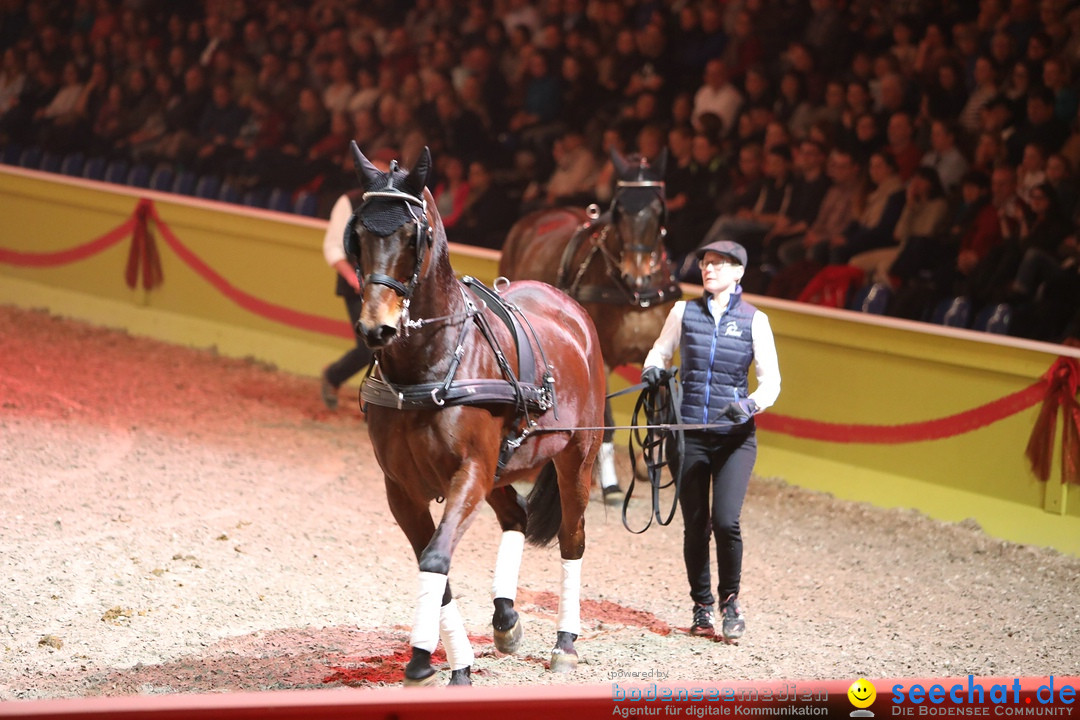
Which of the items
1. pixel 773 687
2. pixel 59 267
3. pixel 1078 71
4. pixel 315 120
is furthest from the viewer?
pixel 315 120

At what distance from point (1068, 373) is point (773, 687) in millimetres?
4601

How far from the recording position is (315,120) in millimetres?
13789

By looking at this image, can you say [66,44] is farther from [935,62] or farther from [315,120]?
[935,62]

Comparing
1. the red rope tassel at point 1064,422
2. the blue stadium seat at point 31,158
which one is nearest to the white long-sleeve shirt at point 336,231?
the red rope tassel at point 1064,422

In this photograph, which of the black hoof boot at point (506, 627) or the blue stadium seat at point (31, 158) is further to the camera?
the blue stadium seat at point (31, 158)

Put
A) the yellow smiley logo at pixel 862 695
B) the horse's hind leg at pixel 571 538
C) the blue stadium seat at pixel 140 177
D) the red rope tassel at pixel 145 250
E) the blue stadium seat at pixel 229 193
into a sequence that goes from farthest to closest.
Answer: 1. the blue stadium seat at pixel 140 177
2. the blue stadium seat at pixel 229 193
3. the red rope tassel at pixel 145 250
4. the horse's hind leg at pixel 571 538
5. the yellow smiley logo at pixel 862 695

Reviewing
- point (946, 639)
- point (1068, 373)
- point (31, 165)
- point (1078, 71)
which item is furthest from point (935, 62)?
point (31, 165)

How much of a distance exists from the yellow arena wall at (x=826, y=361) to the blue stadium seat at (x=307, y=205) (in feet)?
5.68

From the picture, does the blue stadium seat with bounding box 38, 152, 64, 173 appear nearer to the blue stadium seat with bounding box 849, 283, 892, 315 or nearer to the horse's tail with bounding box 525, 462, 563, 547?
the blue stadium seat with bounding box 849, 283, 892, 315

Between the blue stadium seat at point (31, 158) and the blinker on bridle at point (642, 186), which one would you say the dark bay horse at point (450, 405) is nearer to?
the blinker on bridle at point (642, 186)

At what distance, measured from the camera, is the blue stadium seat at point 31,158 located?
16062mm

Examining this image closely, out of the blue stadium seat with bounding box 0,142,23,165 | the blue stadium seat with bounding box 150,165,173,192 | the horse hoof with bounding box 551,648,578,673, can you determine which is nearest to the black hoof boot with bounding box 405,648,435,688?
the horse hoof with bounding box 551,648,578,673

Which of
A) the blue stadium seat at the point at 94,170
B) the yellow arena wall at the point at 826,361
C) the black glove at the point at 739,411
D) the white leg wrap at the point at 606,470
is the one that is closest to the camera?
the black glove at the point at 739,411

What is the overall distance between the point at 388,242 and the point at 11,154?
47.9 ft
